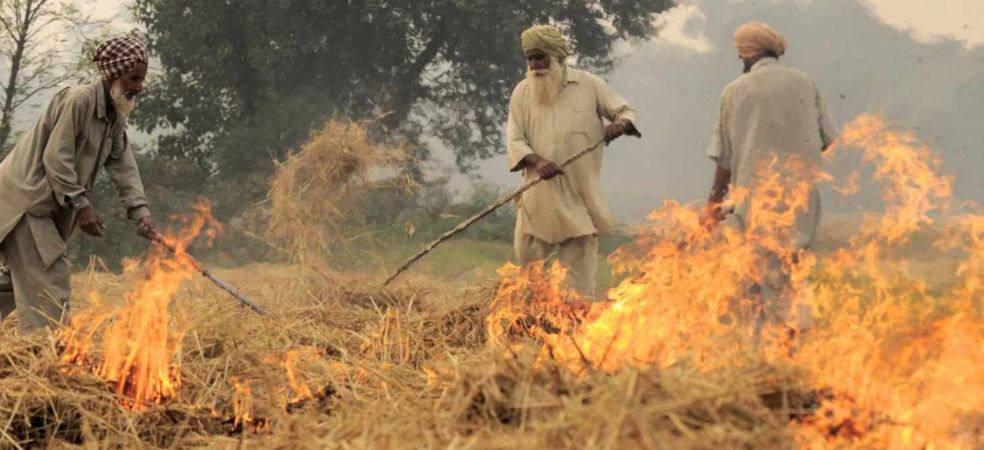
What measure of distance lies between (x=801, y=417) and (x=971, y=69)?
29.2 metres

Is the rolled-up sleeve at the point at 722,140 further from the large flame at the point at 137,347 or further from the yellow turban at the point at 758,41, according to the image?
the large flame at the point at 137,347

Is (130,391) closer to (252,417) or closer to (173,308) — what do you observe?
(252,417)

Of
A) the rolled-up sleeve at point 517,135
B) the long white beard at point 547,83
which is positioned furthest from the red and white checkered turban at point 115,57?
the long white beard at point 547,83

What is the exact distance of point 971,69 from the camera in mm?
29297

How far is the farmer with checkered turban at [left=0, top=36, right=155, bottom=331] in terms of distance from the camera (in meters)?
5.71

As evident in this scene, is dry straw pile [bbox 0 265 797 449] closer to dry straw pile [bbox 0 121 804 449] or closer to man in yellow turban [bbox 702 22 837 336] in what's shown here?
dry straw pile [bbox 0 121 804 449]

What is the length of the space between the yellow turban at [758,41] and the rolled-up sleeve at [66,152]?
372 centimetres

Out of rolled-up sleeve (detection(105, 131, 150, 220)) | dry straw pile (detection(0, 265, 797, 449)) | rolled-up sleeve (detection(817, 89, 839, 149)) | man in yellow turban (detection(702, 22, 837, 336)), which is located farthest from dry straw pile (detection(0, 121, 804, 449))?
rolled-up sleeve (detection(817, 89, 839, 149))

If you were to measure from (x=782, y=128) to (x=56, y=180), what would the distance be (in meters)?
4.02

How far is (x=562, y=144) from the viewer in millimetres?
7441

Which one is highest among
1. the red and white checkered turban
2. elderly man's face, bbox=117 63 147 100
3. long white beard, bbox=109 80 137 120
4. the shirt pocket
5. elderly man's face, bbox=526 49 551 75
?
elderly man's face, bbox=526 49 551 75

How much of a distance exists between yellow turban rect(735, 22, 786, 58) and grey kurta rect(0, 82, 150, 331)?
3.65m

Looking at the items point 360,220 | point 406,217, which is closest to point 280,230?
point 360,220

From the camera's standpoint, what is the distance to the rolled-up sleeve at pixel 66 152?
5.69 metres
